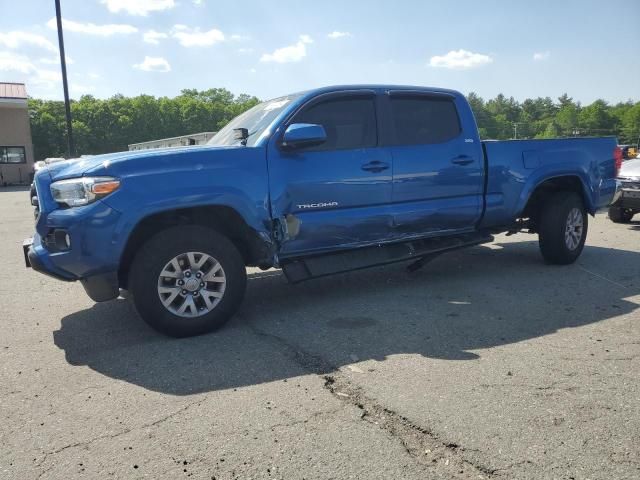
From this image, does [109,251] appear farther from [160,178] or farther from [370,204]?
[370,204]

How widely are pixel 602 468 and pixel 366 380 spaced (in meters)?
1.40

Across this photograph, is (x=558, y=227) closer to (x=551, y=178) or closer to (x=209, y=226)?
(x=551, y=178)

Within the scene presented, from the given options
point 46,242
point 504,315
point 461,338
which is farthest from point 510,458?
point 46,242

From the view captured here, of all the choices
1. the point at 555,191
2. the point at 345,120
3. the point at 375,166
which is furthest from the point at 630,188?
the point at 345,120

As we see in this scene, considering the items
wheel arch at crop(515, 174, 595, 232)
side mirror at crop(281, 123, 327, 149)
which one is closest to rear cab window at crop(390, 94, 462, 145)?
side mirror at crop(281, 123, 327, 149)

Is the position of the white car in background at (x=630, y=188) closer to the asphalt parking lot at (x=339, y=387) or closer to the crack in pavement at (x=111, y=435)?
the asphalt parking lot at (x=339, y=387)

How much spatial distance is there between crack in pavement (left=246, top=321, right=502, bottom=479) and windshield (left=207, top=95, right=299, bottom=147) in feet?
7.41

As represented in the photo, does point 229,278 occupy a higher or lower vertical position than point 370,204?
lower

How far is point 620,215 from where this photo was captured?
10703mm

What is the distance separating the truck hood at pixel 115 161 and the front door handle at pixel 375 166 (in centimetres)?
131

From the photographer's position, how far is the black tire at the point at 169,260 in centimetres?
411

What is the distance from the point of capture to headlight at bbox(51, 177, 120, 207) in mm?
3959

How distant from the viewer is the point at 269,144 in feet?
15.2

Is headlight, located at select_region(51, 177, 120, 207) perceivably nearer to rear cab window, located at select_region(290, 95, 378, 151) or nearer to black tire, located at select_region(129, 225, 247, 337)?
black tire, located at select_region(129, 225, 247, 337)
